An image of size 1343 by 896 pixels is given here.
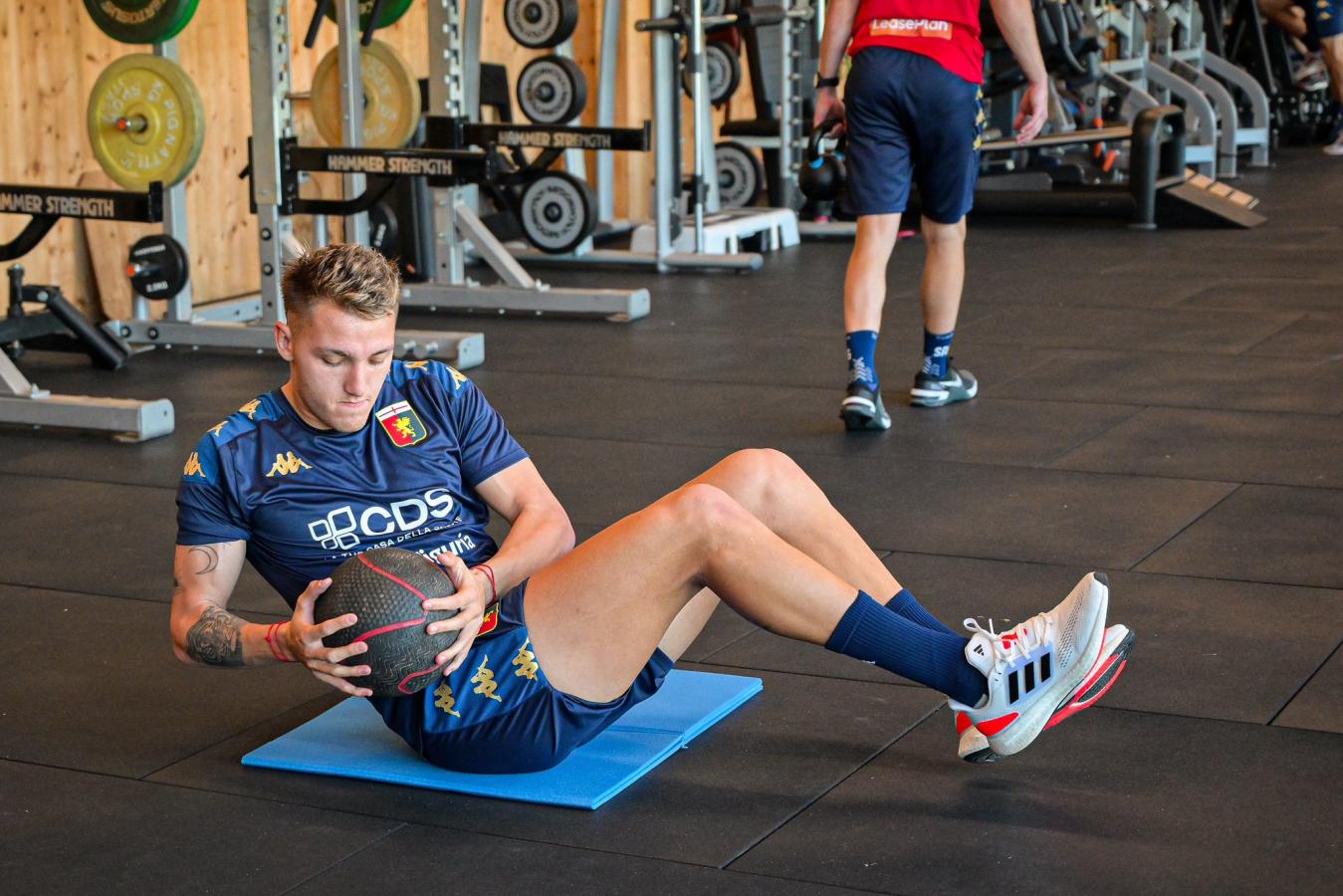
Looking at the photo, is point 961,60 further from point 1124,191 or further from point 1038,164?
point 1038,164

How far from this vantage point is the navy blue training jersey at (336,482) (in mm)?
2012

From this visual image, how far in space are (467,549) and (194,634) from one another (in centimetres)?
34

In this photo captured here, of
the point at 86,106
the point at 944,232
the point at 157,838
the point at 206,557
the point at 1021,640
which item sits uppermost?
the point at 86,106

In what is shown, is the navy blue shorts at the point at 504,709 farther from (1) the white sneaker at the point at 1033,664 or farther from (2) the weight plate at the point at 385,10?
(2) the weight plate at the point at 385,10

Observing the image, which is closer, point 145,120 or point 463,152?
point 145,120

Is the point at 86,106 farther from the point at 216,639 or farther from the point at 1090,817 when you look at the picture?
the point at 1090,817

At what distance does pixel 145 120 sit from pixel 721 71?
333cm

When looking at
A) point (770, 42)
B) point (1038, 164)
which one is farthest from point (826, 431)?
point (1038, 164)

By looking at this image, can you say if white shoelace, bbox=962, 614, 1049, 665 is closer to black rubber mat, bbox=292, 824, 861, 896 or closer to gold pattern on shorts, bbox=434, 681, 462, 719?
black rubber mat, bbox=292, 824, 861, 896

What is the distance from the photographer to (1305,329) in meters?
5.18

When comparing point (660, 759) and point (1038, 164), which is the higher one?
point (1038, 164)

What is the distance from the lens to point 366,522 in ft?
6.72

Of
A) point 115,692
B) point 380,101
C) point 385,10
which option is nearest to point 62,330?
point 380,101

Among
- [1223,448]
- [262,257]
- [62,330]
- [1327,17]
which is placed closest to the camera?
[1223,448]
